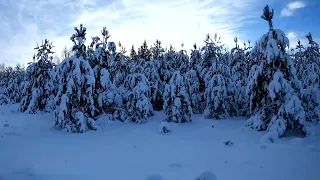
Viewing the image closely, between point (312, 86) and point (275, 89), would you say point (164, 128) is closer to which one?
point (275, 89)

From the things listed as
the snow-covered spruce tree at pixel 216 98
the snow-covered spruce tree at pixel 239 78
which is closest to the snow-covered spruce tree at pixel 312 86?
the snow-covered spruce tree at pixel 239 78

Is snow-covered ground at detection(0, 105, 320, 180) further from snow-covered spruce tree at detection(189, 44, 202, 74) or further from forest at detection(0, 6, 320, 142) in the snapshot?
snow-covered spruce tree at detection(189, 44, 202, 74)

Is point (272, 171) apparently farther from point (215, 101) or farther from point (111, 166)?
point (215, 101)

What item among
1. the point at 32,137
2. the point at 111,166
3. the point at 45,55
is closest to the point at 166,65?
the point at 45,55

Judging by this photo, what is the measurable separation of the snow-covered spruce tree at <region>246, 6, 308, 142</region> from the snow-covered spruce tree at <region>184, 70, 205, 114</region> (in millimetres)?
7222

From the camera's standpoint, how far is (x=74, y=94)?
45.2ft

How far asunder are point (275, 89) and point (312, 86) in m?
5.39

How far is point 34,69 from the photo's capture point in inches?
900

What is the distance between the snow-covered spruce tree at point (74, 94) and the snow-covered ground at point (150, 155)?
644 millimetres

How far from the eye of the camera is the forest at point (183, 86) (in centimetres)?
1254

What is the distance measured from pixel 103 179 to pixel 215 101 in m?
12.7

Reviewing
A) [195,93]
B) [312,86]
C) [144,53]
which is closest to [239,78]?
[195,93]

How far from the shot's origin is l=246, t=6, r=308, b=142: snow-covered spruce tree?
11789 mm

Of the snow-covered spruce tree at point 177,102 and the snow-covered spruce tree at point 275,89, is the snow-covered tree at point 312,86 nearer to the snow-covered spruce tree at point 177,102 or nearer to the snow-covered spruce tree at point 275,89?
the snow-covered spruce tree at point 275,89
